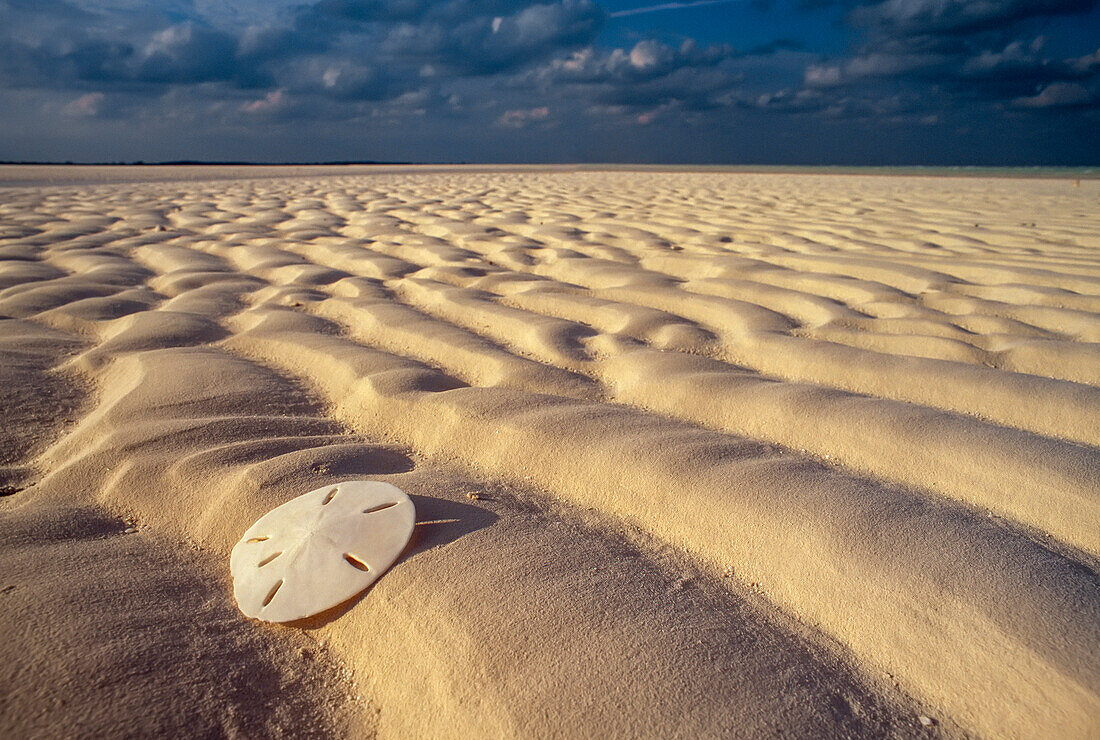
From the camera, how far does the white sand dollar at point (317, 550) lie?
900mm

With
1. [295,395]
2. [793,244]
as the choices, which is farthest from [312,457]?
[793,244]

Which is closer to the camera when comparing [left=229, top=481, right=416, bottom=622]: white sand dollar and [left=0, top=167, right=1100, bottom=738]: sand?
[left=0, top=167, right=1100, bottom=738]: sand

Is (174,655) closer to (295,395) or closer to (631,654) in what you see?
(631,654)

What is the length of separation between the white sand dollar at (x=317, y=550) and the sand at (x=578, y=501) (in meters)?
0.03

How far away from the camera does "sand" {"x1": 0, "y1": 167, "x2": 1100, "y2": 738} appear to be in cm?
75

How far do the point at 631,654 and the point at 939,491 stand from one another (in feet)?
2.11

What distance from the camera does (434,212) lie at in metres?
5.02

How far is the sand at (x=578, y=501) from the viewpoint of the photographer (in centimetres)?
75

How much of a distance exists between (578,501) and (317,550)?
1.37ft

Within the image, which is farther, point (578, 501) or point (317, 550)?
point (578, 501)

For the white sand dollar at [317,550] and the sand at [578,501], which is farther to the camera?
the white sand dollar at [317,550]

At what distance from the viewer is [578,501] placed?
1138mm

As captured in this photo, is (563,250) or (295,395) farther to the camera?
(563,250)

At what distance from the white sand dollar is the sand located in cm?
3
